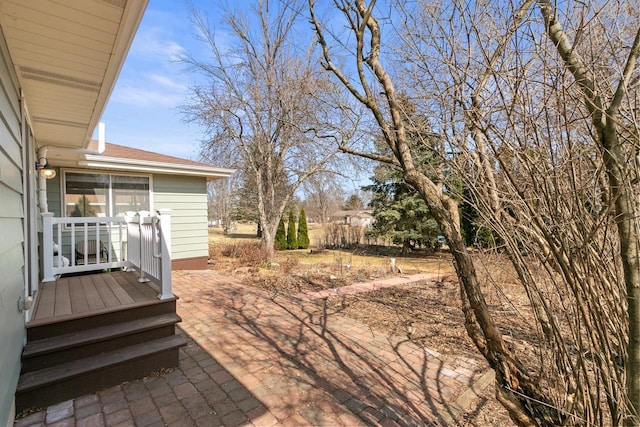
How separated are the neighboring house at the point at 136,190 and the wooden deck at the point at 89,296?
2.52 meters

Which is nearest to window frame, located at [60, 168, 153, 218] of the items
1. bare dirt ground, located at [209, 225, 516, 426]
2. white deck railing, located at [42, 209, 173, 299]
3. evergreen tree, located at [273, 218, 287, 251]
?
A: white deck railing, located at [42, 209, 173, 299]

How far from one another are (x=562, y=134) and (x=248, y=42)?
1110 centimetres

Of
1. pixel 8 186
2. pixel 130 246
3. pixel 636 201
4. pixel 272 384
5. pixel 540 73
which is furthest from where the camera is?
pixel 130 246

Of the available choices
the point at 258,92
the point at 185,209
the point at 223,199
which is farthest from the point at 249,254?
the point at 223,199

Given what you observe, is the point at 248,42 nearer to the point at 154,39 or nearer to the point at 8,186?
the point at 154,39

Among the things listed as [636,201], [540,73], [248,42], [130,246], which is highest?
[248,42]

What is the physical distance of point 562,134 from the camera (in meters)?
1.32

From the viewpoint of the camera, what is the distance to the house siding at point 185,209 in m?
7.70

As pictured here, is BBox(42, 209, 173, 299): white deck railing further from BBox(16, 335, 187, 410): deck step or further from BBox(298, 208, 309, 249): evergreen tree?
BBox(298, 208, 309, 249): evergreen tree

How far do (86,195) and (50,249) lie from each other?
9.75 feet

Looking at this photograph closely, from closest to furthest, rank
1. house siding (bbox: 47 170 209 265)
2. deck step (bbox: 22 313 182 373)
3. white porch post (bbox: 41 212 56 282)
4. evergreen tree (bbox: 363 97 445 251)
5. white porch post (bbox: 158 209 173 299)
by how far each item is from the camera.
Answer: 1. deck step (bbox: 22 313 182 373)
2. white porch post (bbox: 158 209 173 299)
3. white porch post (bbox: 41 212 56 282)
4. house siding (bbox: 47 170 209 265)
5. evergreen tree (bbox: 363 97 445 251)

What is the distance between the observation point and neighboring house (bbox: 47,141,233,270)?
249 inches

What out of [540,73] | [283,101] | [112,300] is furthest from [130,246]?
[283,101]

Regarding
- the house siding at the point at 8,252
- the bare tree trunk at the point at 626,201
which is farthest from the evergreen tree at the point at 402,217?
the bare tree trunk at the point at 626,201
